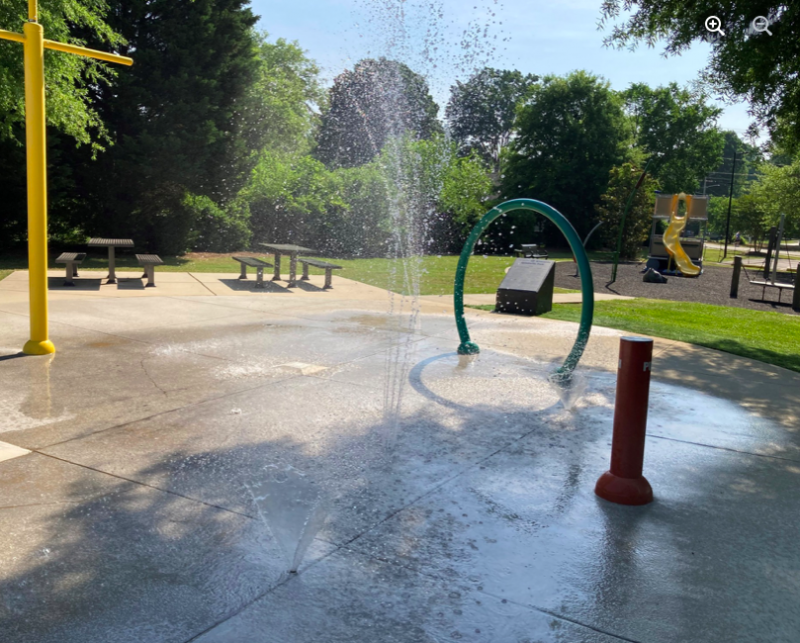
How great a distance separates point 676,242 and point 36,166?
22201mm

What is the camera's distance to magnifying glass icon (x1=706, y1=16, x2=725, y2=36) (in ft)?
31.9

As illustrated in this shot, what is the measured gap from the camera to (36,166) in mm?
6340

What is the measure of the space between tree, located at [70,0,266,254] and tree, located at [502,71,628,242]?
76.5 feet

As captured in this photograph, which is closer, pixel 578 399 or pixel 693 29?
pixel 578 399

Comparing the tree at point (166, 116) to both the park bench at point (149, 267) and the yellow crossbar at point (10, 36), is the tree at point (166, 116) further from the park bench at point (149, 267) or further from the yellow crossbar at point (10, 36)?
the yellow crossbar at point (10, 36)

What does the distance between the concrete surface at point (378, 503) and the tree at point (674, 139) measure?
1701 inches

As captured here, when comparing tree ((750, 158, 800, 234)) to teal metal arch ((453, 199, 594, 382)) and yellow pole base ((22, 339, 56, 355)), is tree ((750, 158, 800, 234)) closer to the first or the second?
teal metal arch ((453, 199, 594, 382))

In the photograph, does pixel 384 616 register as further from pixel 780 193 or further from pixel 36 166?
pixel 780 193

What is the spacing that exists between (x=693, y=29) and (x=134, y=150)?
13360 millimetres

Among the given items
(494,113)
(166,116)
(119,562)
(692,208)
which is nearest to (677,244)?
(692,208)

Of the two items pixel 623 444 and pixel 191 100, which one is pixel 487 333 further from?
pixel 191 100

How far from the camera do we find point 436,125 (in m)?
29.2

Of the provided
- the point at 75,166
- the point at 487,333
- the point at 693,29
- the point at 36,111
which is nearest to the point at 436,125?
the point at 75,166

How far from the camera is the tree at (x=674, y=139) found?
46281mm
